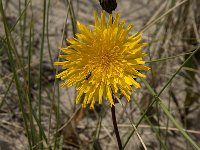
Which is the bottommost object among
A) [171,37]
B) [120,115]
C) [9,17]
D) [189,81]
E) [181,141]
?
[181,141]

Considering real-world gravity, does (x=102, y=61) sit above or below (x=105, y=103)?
above

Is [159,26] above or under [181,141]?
above

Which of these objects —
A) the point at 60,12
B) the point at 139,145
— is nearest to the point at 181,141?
the point at 139,145

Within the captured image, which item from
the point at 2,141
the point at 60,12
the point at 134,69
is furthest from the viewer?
the point at 60,12

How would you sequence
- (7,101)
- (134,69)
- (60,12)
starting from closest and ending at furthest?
(134,69), (7,101), (60,12)

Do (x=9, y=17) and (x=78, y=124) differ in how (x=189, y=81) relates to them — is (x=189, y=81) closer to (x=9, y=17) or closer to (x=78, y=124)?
(x=78, y=124)

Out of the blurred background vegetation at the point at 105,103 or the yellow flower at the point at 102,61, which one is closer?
the yellow flower at the point at 102,61

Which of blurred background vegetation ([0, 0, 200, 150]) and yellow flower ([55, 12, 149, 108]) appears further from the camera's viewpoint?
blurred background vegetation ([0, 0, 200, 150])

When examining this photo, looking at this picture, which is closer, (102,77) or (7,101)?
(102,77)
